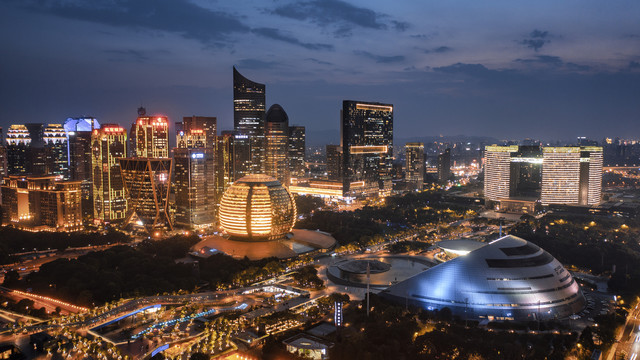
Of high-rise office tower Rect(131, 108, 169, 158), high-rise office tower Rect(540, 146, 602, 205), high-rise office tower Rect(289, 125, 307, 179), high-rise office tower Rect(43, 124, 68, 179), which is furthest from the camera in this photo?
high-rise office tower Rect(289, 125, 307, 179)

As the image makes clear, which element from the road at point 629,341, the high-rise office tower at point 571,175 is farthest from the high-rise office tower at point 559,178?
the road at point 629,341

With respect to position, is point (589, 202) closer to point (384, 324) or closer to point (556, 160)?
point (556, 160)

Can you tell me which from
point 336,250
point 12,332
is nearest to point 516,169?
point 336,250

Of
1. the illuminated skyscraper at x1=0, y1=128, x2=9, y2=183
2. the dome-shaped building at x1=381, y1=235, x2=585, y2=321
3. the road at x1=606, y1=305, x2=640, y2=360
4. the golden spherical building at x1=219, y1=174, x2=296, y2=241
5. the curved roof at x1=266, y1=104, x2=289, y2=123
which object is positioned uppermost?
the curved roof at x1=266, y1=104, x2=289, y2=123

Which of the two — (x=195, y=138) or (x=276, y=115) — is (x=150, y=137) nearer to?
(x=195, y=138)

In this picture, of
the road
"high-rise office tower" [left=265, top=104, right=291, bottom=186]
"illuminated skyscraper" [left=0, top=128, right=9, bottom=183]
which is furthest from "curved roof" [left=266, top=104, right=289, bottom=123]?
the road

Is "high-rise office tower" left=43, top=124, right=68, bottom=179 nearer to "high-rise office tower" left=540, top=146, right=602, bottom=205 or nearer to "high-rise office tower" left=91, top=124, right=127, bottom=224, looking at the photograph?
"high-rise office tower" left=91, top=124, right=127, bottom=224

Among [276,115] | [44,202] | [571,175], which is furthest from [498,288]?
[276,115]
